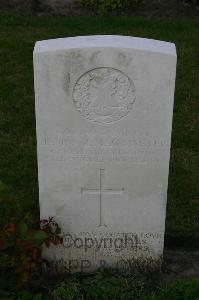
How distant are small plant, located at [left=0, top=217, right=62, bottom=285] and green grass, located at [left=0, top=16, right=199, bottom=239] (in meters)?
0.37

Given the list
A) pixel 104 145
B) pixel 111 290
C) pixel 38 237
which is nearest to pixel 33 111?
pixel 104 145

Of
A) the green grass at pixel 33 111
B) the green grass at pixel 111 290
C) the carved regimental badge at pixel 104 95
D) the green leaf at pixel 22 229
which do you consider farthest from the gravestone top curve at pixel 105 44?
the green grass at pixel 111 290

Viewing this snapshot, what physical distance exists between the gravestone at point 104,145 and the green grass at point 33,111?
453 mm

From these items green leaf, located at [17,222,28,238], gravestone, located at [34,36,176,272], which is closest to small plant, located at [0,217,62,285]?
green leaf, located at [17,222,28,238]

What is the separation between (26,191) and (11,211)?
0.41 meters

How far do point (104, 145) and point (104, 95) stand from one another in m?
0.34

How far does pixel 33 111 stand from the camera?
19.9 ft

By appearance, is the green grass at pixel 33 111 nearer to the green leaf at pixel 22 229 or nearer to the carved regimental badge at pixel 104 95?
the green leaf at pixel 22 229

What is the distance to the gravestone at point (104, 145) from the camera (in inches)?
136

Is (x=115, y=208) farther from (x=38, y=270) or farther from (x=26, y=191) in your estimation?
(x=26, y=191)

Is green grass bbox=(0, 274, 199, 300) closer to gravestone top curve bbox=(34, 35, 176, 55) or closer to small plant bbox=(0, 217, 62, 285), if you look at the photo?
small plant bbox=(0, 217, 62, 285)

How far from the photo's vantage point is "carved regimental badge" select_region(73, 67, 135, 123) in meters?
3.49

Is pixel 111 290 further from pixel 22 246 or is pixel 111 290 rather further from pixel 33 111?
pixel 33 111

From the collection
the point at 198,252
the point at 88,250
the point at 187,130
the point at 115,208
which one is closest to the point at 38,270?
the point at 88,250
